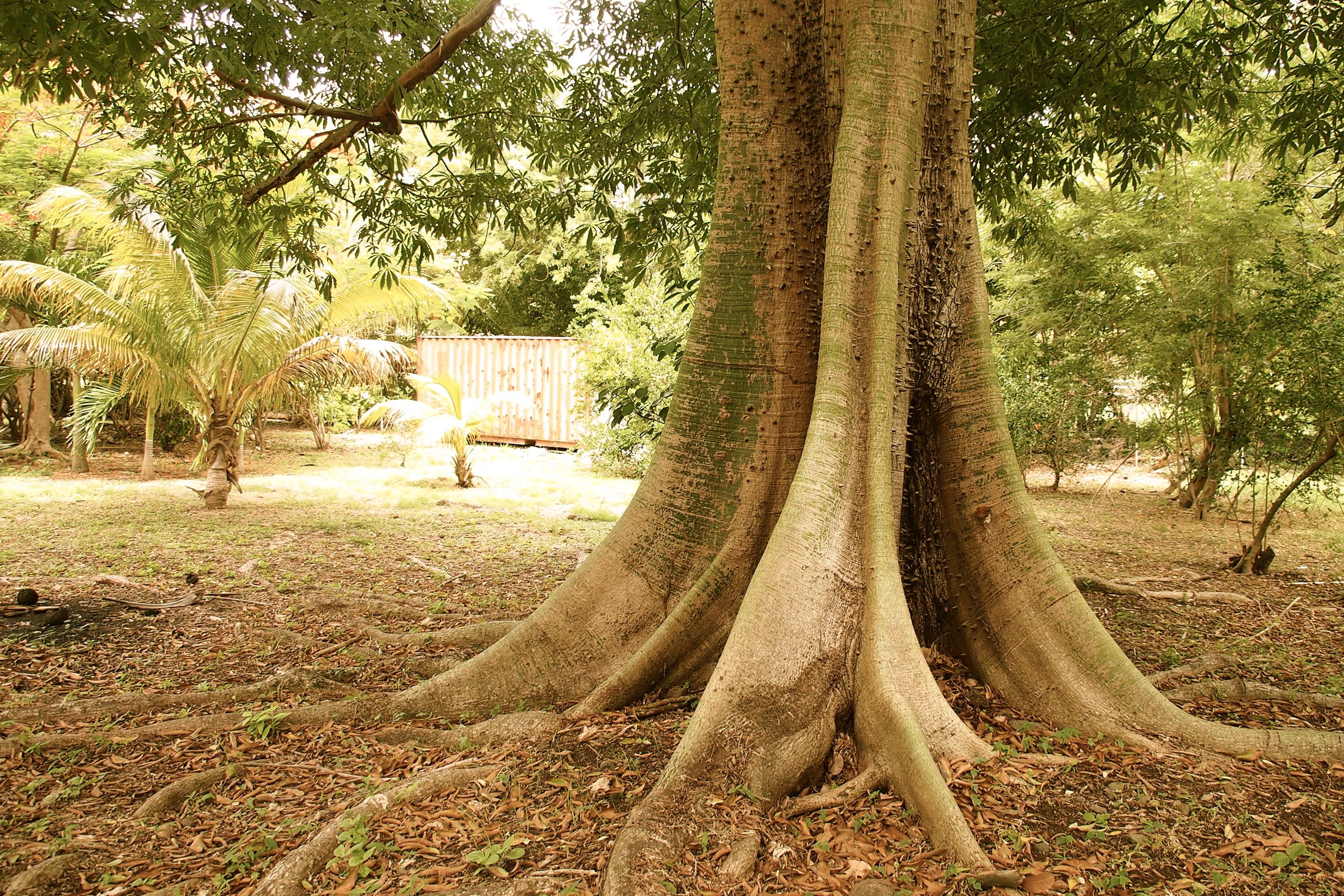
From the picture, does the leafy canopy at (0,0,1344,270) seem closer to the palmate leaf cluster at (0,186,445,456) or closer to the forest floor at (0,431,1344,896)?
the palmate leaf cluster at (0,186,445,456)

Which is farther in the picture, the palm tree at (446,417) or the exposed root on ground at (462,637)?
the palm tree at (446,417)

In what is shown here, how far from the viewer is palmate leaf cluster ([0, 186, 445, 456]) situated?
9.25 m

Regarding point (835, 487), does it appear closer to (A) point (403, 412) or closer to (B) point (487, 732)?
(B) point (487, 732)

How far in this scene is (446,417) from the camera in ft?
37.6

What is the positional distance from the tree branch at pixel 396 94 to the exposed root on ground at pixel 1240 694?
512 cm

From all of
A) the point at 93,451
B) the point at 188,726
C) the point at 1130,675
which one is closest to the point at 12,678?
the point at 188,726

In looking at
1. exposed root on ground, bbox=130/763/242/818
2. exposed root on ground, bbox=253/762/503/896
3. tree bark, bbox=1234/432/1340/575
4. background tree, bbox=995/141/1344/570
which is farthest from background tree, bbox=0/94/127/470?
tree bark, bbox=1234/432/1340/575

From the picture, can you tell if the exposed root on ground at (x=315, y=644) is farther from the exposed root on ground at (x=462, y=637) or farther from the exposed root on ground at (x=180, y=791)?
the exposed root on ground at (x=180, y=791)

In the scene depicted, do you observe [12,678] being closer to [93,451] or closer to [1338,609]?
[1338,609]

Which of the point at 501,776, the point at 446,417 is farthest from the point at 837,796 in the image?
the point at 446,417

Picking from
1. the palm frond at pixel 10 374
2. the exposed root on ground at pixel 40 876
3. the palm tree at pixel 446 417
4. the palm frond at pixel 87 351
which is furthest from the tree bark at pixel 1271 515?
the palm frond at pixel 10 374

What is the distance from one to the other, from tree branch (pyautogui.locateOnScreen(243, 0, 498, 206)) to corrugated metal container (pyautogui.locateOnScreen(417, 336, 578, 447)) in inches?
446

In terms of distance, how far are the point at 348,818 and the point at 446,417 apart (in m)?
9.31

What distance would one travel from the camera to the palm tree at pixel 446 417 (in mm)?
11398
